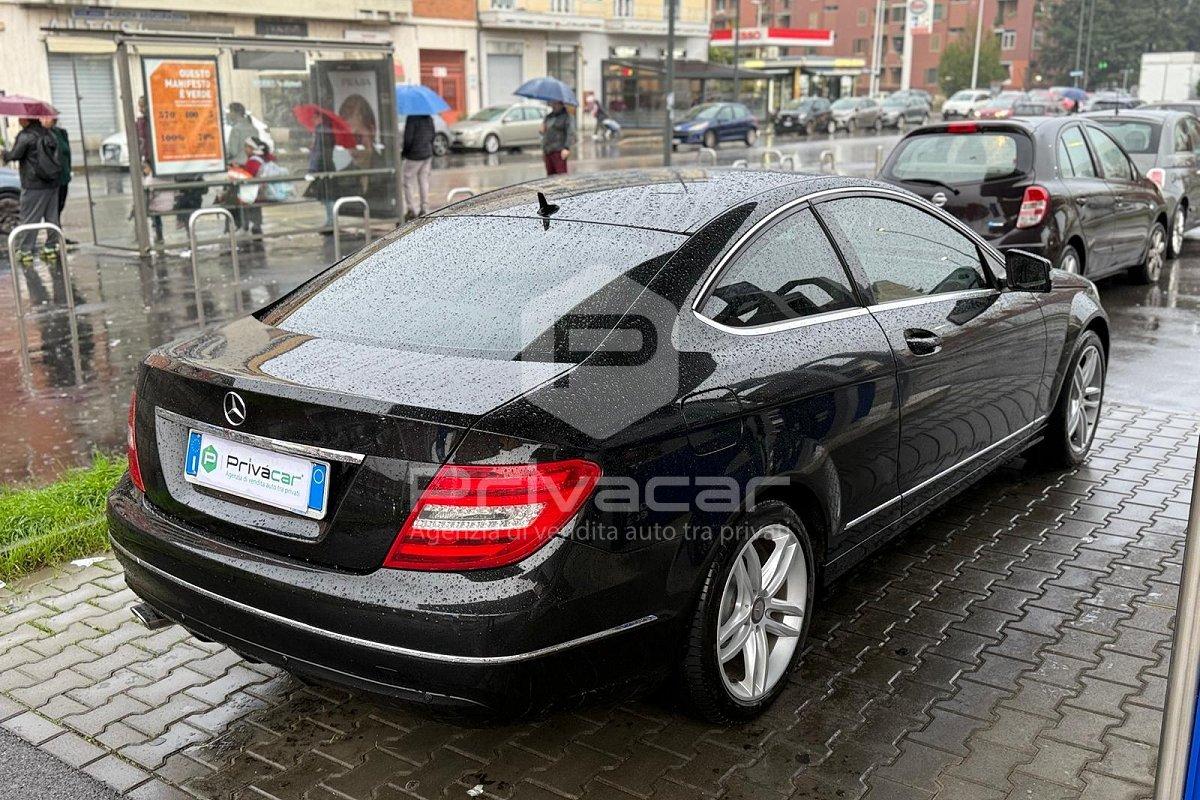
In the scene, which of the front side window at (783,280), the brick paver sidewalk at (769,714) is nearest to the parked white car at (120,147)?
the brick paver sidewalk at (769,714)

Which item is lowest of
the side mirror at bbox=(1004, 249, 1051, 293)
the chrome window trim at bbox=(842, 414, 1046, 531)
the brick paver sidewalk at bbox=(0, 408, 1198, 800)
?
the brick paver sidewalk at bbox=(0, 408, 1198, 800)

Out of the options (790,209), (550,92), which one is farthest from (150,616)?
(550,92)

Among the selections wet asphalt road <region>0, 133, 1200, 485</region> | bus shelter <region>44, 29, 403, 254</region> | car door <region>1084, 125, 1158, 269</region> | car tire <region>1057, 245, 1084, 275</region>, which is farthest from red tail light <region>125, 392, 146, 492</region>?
bus shelter <region>44, 29, 403, 254</region>

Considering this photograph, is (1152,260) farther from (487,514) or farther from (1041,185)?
(487,514)

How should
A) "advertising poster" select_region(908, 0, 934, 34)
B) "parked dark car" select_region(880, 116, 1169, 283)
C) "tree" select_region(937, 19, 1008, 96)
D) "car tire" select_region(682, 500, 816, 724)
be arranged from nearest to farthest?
"car tire" select_region(682, 500, 816, 724), "parked dark car" select_region(880, 116, 1169, 283), "advertising poster" select_region(908, 0, 934, 34), "tree" select_region(937, 19, 1008, 96)

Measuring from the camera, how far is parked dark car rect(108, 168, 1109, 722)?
112 inches

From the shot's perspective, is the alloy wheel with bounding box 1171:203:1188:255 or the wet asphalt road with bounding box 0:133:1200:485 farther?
the alloy wheel with bounding box 1171:203:1188:255

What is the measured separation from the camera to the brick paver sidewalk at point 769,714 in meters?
3.28

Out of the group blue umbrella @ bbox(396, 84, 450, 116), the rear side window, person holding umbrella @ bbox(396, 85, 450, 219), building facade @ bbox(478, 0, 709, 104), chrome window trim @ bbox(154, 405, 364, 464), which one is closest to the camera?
chrome window trim @ bbox(154, 405, 364, 464)

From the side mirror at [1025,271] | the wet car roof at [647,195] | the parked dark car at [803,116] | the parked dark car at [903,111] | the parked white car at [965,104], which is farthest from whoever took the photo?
the parked white car at [965,104]

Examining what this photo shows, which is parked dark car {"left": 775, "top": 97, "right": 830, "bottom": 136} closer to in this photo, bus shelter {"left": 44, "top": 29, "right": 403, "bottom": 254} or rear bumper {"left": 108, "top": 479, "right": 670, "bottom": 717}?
bus shelter {"left": 44, "top": 29, "right": 403, "bottom": 254}

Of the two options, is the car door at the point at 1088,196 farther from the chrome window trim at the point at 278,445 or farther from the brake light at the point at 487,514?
the chrome window trim at the point at 278,445

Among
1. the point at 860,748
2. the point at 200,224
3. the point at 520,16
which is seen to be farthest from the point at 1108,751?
the point at 520,16

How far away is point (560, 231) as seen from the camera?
3803 mm
